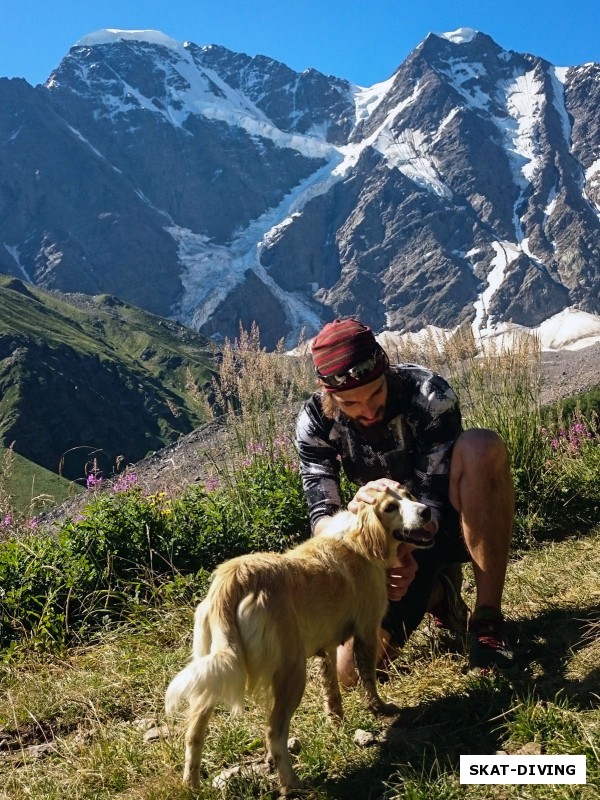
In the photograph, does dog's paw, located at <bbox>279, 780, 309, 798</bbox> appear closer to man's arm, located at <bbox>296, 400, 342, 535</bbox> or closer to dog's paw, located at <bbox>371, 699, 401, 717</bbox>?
dog's paw, located at <bbox>371, 699, 401, 717</bbox>

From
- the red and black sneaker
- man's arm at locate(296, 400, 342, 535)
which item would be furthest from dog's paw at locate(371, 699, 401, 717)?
man's arm at locate(296, 400, 342, 535)

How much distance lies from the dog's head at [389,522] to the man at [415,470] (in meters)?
0.07

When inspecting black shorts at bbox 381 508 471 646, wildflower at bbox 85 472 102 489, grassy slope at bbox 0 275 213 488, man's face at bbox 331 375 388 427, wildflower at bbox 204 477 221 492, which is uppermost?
grassy slope at bbox 0 275 213 488

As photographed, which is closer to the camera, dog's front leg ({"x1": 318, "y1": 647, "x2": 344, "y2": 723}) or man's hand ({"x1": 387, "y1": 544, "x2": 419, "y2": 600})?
dog's front leg ({"x1": 318, "y1": 647, "x2": 344, "y2": 723})

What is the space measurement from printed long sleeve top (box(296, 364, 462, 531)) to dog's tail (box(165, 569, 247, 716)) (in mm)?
1448

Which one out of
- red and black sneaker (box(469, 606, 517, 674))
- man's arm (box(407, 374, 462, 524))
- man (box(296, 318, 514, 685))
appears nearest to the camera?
red and black sneaker (box(469, 606, 517, 674))

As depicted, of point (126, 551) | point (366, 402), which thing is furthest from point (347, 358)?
point (126, 551)

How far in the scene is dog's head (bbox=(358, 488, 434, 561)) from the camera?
351 cm

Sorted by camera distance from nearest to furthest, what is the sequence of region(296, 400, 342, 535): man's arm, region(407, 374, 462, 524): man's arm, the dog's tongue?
the dog's tongue < region(407, 374, 462, 524): man's arm < region(296, 400, 342, 535): man's arm

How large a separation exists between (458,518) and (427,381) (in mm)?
834

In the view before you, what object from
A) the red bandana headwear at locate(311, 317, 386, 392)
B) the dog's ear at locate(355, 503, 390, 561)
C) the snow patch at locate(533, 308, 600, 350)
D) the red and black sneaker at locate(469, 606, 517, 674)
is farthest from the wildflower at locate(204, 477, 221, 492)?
the snow patch at locate(533, 308, 600, 350)

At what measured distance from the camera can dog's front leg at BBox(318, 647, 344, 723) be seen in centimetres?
345

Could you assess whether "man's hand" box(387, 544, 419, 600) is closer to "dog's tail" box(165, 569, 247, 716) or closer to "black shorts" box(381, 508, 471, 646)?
"black shorts" box(381, 508, 471, 646)

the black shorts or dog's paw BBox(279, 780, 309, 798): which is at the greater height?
the black shorts
